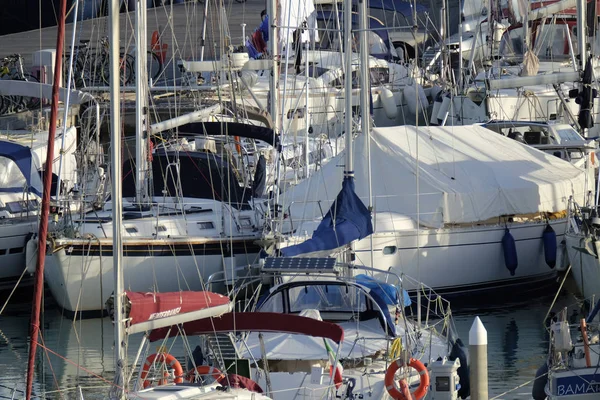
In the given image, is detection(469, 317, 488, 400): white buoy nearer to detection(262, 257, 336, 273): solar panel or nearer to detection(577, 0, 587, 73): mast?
detection(262, 257, 336, 273): solar panel

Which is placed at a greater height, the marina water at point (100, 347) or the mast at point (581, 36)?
the mast at point (581, 36)

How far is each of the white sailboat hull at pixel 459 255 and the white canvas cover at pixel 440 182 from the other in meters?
0.30

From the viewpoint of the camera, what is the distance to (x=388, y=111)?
3791cm

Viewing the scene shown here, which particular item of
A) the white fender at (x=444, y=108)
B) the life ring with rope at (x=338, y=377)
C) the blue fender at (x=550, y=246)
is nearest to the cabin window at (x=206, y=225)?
the blue fender at (x=550, y=246)

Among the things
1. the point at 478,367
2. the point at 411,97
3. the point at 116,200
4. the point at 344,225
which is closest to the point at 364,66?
the point at 344,225

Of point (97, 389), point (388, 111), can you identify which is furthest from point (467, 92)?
point (97, 389)

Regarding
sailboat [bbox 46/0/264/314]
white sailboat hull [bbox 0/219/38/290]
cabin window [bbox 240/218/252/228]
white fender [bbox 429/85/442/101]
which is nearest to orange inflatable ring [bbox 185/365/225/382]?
sailboat [bbox 46/0/264/314]

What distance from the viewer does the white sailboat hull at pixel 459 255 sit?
78.3ft

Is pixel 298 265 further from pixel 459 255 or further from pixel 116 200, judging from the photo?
pixel 459 255

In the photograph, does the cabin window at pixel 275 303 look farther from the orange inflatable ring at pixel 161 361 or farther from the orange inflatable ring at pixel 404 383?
the orange inflatable ring at pixel 404 383

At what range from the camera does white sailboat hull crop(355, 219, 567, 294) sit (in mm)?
23859

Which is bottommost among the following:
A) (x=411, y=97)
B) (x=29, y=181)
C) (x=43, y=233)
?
(x=29, y=181)

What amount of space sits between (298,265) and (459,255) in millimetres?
7595

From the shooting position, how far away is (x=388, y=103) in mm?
37844
